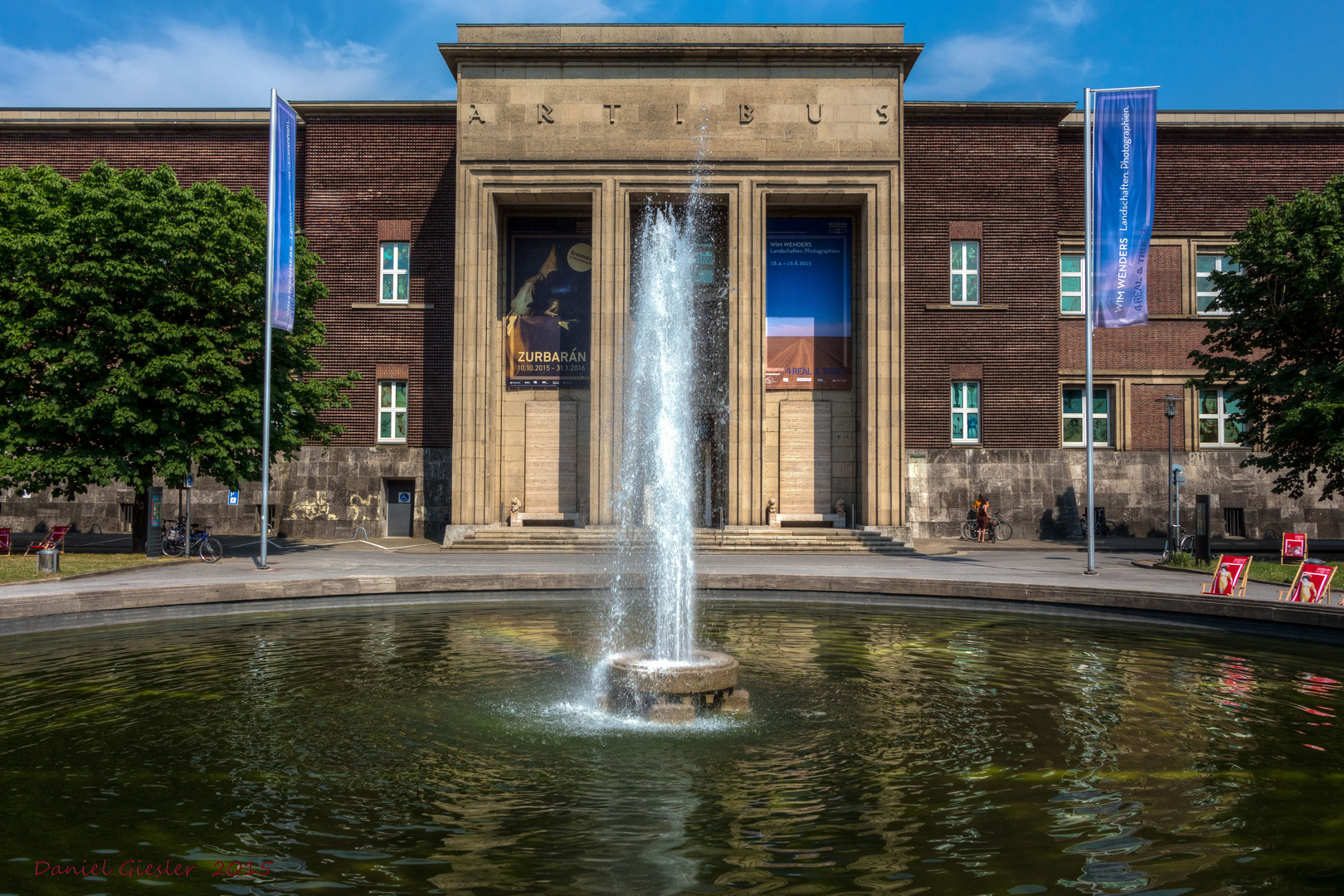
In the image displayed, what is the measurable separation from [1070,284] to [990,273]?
12.0 feet

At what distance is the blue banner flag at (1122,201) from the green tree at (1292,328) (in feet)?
18.5

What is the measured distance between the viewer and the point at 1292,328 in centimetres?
2388

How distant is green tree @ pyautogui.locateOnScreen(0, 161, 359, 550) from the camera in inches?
846

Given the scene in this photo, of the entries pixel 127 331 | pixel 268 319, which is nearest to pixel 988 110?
Result: pixel 268 319

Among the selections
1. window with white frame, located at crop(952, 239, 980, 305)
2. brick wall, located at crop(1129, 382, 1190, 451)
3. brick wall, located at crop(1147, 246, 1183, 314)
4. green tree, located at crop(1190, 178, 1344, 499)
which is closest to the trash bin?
window with white frame, located at crop(952, 239, 980, 305)

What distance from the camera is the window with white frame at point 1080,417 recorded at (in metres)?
32.3

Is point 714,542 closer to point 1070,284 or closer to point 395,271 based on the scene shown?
point 395,271

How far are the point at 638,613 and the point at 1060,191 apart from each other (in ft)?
84.3

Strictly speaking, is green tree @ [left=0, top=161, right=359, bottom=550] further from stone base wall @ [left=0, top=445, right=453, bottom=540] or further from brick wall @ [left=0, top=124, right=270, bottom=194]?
brick wall @ [left=0, top=124, right=270, bottom=194]

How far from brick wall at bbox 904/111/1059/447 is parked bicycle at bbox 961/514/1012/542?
261cm

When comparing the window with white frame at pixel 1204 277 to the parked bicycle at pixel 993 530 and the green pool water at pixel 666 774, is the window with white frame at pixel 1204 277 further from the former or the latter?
the green pool water at pixel 666 774

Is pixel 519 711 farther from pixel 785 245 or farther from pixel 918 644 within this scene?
pixel 785 245

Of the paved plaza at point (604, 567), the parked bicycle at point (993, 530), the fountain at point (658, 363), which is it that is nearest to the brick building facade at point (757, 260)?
the parked bicycle at point (993, 530)

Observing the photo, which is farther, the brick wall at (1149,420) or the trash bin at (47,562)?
the brick wall at (1149,420)
